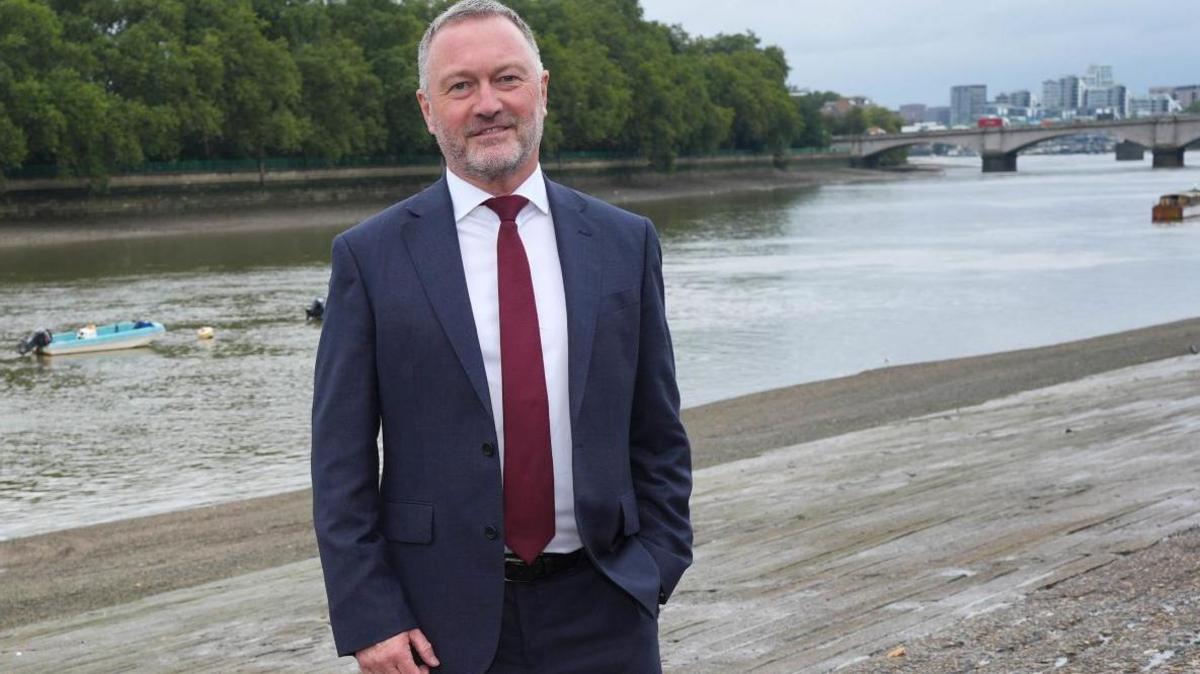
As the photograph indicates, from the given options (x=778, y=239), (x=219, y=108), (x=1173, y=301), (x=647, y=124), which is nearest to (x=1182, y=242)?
(x=778, y=239)

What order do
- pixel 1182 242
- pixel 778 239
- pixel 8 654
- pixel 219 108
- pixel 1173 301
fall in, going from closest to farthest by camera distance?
pixel 8 654 < pixel 1173 301 < pixel 1182 242 < pixel 778 239 < pixel 219 108

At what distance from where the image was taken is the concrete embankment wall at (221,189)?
69.6 m

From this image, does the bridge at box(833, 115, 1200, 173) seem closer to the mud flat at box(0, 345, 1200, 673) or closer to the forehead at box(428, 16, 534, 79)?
the mud flat at box(0, 345, 1200, 673)

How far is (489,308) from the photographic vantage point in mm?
3309

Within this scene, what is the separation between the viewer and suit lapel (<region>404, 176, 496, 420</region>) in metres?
3.24

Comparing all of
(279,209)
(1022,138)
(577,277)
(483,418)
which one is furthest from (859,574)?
(1022,138)

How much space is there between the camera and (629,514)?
3.39 m

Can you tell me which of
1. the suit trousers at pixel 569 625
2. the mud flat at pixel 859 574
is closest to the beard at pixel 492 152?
the suit trousers at pixel 569 625

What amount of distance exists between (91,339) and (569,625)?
30561 mm

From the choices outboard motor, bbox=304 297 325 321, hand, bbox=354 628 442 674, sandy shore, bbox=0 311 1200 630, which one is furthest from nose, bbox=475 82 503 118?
outboard motor, bbox=304 297 325 321

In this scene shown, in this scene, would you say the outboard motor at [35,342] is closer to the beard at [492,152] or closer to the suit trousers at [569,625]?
the beard at [492,152]

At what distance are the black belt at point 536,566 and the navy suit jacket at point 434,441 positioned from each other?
0.07 metres

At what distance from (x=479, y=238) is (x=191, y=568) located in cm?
883

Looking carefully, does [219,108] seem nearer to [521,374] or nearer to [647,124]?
[647,124]
